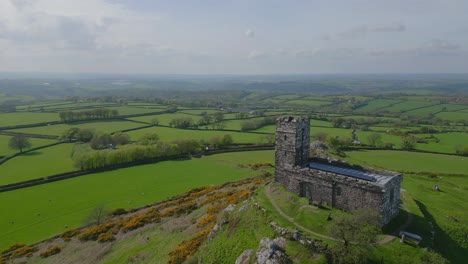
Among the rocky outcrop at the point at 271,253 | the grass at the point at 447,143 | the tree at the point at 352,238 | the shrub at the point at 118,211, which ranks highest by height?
the tree at the point at 352,238

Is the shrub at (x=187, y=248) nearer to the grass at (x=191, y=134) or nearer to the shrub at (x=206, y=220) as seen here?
the shrub at (x=206, y=220)

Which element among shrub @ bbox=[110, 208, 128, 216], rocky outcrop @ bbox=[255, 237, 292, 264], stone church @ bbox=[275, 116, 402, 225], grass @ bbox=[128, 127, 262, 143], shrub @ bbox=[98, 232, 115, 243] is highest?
stone church @ bbox=[275, 116, 402, 225]

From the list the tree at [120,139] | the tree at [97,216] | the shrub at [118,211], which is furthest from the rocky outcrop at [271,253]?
the tree at [120,139]

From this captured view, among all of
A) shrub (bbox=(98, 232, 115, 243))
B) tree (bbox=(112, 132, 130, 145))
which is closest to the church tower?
shrub (bbox=(98, 232, 115, 243))

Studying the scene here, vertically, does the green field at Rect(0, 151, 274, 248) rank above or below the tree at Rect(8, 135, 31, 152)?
below

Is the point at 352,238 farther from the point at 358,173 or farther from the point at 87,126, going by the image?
the point at 87,126

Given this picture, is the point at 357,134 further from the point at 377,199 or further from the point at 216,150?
the point at 377,199

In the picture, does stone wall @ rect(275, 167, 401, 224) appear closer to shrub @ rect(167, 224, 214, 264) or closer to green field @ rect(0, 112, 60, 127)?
shrub @ rect(167, 224, 214, 264)
